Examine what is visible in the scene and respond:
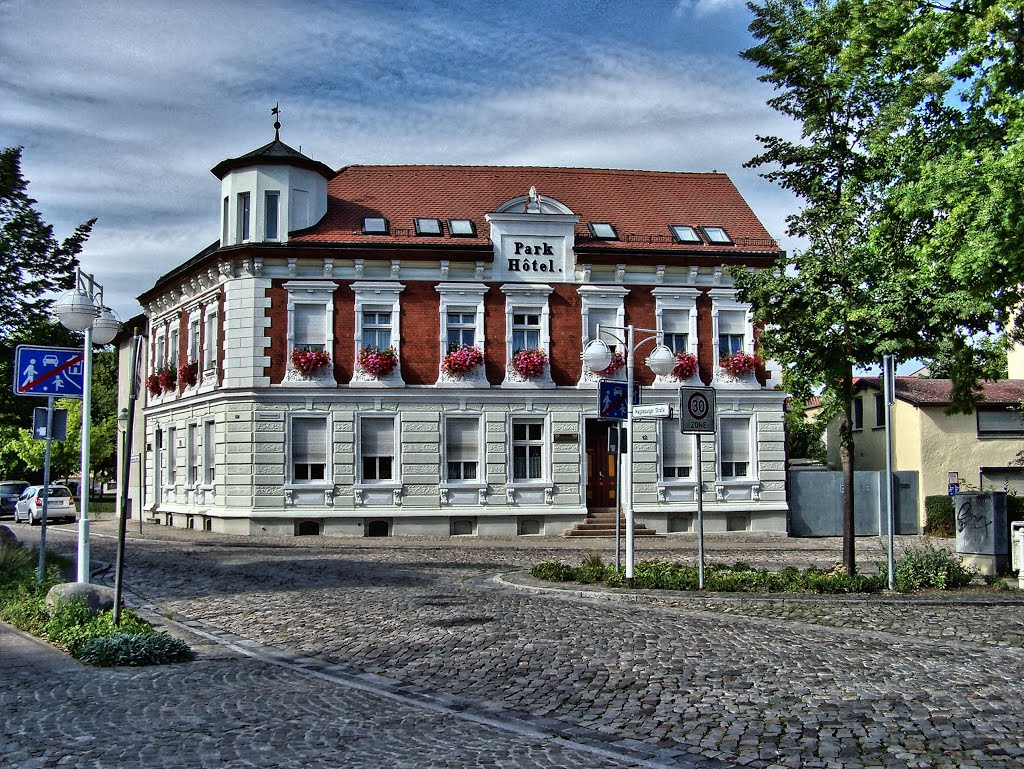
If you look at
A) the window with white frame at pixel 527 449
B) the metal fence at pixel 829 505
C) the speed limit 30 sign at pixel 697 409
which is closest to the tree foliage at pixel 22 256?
the speed limit 30 sign at pixel 697 409

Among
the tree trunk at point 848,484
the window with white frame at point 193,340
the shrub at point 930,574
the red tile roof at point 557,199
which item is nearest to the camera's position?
the shrub at point 930,574

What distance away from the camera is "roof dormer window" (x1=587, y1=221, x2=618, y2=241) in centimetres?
3102

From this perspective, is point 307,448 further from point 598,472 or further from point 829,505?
point 829,505

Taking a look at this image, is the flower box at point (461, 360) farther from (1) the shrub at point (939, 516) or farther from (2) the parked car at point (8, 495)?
(2) the parked car at point (8, 495)

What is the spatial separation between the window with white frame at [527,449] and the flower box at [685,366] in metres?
→ 4.31

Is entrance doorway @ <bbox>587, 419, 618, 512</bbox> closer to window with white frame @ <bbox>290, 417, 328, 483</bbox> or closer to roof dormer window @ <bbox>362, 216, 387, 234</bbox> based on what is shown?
window with white frame @ <bbox>290, 417, 328, 483</bbox>

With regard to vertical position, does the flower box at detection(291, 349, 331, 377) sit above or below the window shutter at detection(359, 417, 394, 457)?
above

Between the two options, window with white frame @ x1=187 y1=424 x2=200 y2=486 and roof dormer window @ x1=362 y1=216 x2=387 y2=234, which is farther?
window with white frame @ x1=187 y1=424 x2=200 y2=486

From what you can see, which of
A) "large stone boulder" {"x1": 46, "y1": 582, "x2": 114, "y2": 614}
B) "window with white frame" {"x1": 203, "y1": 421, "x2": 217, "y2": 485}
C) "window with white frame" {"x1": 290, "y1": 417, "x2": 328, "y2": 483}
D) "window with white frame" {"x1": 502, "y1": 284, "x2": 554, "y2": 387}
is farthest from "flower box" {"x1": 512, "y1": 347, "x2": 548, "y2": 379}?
"large stone boulder" {"x1": 46, "y1": 582, "x2": 114, "y2": 614}

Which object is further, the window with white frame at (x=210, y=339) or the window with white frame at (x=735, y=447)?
the window with white frame at (x=735, y=447)

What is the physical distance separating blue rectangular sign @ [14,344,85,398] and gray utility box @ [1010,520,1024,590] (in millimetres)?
13367

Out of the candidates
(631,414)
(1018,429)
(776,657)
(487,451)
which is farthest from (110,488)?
(776,657)

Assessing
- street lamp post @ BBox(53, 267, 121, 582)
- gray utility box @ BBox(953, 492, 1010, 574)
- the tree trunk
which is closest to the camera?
street lamp post @ BBox(53, 267, 121, 582)

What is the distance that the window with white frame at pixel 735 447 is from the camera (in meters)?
30.7
